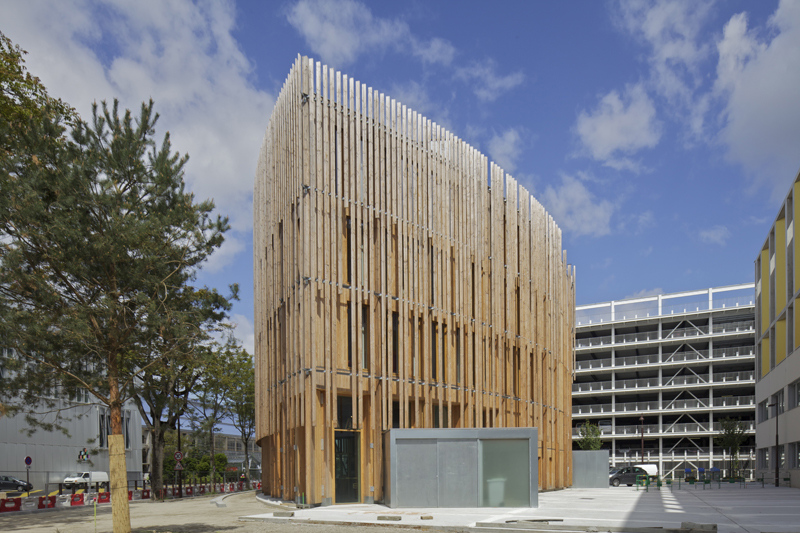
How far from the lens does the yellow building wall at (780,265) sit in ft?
168

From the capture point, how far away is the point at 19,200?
16.8m

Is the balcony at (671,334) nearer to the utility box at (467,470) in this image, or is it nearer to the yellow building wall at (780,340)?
the yellow building wall at (780,340)

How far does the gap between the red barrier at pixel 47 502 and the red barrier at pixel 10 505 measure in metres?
0.91

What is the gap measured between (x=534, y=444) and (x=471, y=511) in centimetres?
328

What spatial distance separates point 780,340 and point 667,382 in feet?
116

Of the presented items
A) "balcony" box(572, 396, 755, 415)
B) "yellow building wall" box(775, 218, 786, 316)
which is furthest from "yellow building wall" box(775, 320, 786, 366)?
"balcony" box(572, 396, 755, 415)

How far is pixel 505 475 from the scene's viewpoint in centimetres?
2458

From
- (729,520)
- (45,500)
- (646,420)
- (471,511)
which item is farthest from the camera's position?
(646,420)

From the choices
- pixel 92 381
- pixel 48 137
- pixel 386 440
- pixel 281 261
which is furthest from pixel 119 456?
pixel 281 261

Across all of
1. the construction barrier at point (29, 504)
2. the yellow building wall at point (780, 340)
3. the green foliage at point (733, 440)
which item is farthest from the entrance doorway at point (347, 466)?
the green foliage at point (733, 440)

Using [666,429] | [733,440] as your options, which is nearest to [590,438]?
[733,440]

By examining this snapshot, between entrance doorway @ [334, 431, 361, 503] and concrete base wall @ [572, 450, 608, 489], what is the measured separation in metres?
22.8

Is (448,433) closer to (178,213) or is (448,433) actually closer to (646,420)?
(178,213)

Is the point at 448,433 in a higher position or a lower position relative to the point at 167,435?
higher
